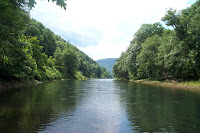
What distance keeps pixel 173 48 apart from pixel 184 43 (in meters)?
4.12

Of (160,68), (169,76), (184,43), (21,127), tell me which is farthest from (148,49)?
(21,127)

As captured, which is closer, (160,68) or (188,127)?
(188,127)

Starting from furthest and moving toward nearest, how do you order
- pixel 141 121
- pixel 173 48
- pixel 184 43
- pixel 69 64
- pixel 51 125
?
pixel 69 64 → pixel 173 48 → pixel 184 43 → pixel 141 121 → pixel 51 125

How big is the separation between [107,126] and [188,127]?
14.9 ft

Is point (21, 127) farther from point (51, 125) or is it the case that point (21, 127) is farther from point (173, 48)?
point (173, 48)

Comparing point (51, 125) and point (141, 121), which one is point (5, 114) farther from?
point (141, 121)

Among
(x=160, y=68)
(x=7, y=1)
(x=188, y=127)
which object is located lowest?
(x=188, y=127)

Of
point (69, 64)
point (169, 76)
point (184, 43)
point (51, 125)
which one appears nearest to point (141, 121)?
point (51, 125)

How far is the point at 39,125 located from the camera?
8.83 metres

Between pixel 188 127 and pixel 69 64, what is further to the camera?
pixel 69 64

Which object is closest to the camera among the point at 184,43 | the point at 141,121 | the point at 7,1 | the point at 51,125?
the point at 51,125

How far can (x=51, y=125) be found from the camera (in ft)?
29.3

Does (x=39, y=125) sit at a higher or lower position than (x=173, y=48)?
lower

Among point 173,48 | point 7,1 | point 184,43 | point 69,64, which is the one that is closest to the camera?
point 7,1
